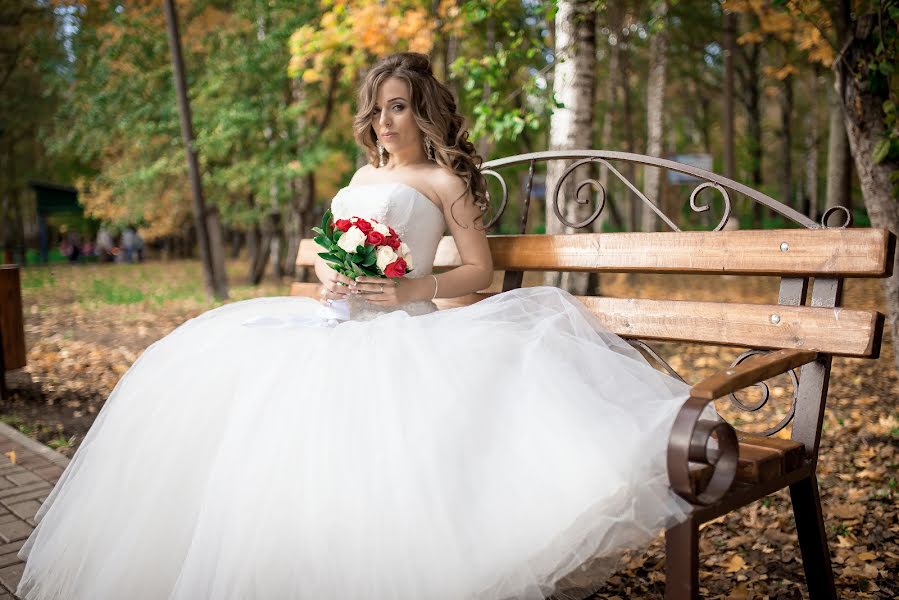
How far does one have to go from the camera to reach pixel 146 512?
92.7 inches

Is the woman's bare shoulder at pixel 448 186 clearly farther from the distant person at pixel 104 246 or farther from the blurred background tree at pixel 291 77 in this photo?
the distant person at pixel 104 246

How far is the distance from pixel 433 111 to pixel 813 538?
2279 mm

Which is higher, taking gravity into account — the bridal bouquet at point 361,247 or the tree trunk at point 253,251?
the bridal bouquet at point 361,247

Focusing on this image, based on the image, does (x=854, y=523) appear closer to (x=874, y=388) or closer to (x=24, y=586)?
(x=874, y=388)

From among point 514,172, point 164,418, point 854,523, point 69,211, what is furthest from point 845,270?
point 69,211

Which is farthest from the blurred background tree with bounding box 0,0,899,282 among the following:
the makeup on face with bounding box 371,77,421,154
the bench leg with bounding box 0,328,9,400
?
the bench leg with bounding box 0,328,9,400

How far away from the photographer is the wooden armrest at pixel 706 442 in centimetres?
182

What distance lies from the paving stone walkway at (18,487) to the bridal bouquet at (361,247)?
181 centimetres

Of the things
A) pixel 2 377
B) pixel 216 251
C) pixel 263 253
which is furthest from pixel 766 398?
pixel 263 253

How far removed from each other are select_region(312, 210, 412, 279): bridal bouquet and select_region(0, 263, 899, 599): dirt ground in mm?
1315

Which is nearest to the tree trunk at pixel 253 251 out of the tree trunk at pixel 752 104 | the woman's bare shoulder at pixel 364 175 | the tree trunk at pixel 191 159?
the tree trunk at pixel 191 159

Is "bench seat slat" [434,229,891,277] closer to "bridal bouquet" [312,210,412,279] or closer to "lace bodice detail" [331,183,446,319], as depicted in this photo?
"lace bodice detail" [331,183,446,319]

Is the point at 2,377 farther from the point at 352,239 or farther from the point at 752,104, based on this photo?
the point at 752,104

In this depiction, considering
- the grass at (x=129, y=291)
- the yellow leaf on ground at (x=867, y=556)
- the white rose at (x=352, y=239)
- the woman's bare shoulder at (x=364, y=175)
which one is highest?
the woman's bare shoulder at (x=364, y=175)
